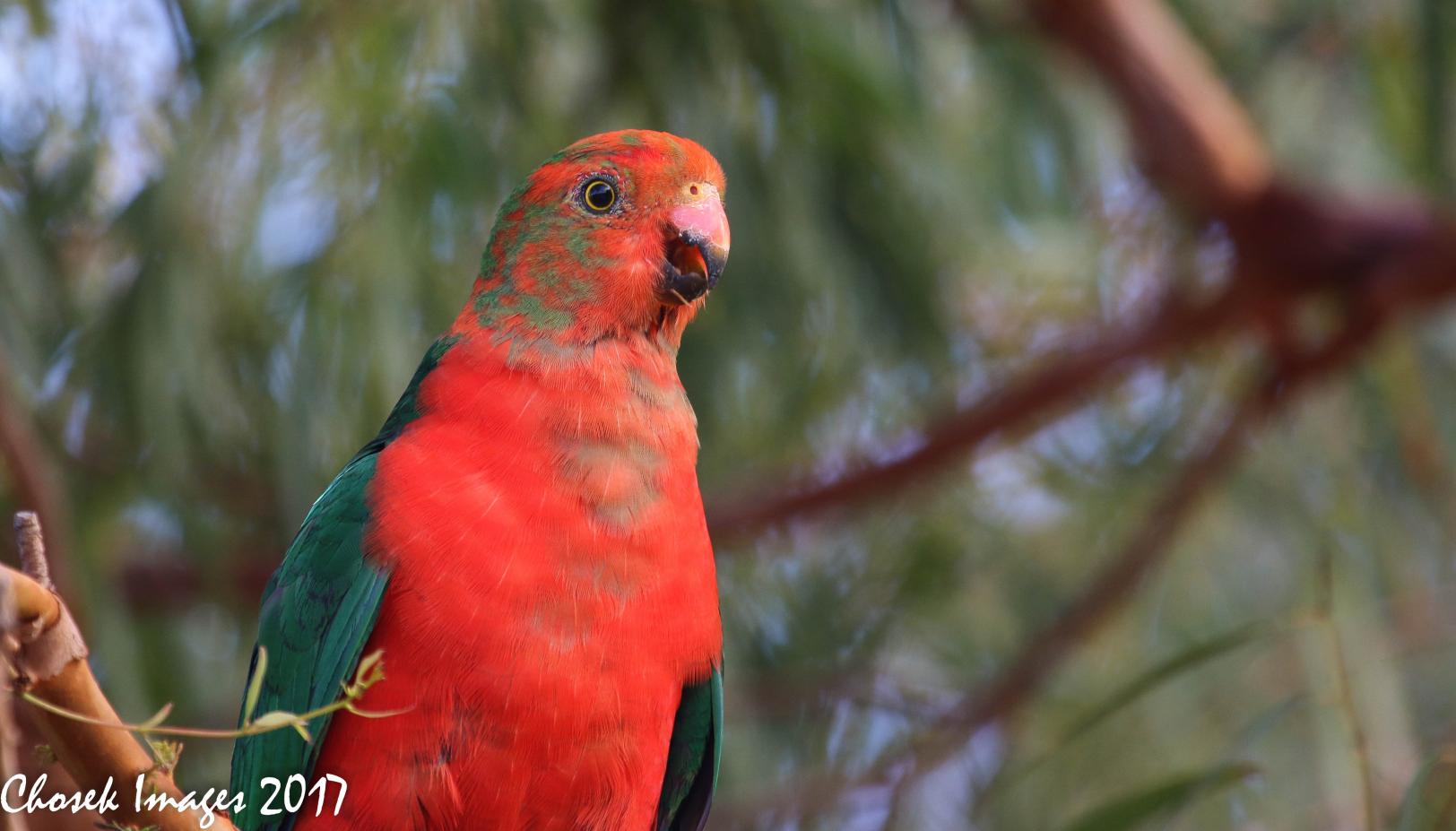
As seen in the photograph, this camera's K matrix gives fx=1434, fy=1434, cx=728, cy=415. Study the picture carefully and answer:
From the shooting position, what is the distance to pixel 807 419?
170 inches

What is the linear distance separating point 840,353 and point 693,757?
173 cm

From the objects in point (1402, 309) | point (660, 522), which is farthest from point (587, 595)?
point (1402, 309)

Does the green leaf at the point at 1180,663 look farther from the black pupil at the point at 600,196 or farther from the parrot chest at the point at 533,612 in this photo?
the black pupil at the point at 600,196

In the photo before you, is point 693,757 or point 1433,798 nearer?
point 693,757

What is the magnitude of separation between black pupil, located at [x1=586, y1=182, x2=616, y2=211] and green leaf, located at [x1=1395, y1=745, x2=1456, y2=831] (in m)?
1.66

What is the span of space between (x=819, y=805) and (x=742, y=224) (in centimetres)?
188

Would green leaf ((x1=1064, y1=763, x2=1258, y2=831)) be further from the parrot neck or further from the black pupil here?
the black pupil

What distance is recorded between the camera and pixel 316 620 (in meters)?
2.14

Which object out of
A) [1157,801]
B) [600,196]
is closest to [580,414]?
[600,196]

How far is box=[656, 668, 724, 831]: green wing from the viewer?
233 cm

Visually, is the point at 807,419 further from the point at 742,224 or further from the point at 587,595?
the point at 587,595

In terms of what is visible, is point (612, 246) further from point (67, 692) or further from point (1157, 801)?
point (1157, 801)

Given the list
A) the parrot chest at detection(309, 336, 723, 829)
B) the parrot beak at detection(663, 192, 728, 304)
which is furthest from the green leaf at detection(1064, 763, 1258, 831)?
the parrot beak at detection(663, 192, 728, 304)

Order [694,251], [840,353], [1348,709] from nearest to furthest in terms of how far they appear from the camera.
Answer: [694,251] → [1348,709] → [840,353]
